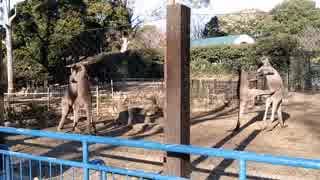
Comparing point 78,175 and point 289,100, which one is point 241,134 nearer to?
point 78,175

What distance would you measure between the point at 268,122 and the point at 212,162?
15.2 feet

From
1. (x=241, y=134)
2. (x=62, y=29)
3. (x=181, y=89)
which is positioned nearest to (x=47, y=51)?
(x=62, y=29)

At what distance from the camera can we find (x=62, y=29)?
24734 mm

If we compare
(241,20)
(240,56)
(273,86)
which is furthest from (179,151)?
(241,20)

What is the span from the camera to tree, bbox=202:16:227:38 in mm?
37466

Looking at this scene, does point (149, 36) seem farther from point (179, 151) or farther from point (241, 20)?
point (179, 151)

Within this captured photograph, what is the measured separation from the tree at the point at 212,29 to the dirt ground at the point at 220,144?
2498cm

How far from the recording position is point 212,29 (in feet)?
127

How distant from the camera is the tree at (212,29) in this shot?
37.5 metres

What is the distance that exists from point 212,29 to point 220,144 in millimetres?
31494

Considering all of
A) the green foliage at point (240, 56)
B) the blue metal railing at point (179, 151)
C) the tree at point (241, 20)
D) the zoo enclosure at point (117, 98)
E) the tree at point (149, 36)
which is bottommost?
the zoo enclosure at point (117, 98)

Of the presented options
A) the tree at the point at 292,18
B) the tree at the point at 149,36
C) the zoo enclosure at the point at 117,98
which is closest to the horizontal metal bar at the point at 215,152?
the zoo enclosure at the point at 117,98

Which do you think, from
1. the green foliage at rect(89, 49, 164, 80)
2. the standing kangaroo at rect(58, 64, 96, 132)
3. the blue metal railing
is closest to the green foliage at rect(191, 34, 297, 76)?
the green foliage at rect(89, 49, 164, 80)

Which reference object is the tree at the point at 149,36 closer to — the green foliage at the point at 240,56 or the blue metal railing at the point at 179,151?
the green foliage at the point at 240,56
